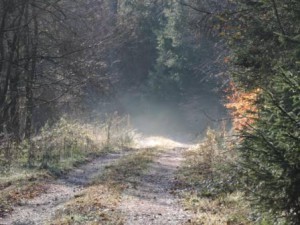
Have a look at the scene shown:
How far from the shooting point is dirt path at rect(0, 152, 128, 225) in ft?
28.9

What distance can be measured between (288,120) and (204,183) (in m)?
7.60

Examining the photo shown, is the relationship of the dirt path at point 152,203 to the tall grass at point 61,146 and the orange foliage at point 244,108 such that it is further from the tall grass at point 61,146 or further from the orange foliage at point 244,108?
the tall grass at point 61,146

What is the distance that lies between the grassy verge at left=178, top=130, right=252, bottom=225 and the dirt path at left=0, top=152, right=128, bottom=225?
2.67 meters

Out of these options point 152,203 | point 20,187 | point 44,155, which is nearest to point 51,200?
point 20,187

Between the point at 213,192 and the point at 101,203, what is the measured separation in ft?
8.74

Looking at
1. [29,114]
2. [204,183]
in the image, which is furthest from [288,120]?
[29,114]

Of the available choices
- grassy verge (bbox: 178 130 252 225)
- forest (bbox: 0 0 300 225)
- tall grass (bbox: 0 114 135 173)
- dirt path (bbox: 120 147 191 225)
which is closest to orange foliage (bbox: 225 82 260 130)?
forest (bbox: 0 0 300 225)

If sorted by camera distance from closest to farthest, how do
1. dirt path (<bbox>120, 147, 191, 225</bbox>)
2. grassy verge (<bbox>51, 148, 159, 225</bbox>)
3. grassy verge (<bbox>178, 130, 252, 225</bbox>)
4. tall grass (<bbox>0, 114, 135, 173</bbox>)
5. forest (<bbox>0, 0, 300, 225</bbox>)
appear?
forest (<bbox>0, 0, 300, 225</bbox>)
grassy verge (<bbox>178, 130, 252, 225</bbox>)
grassy verge (<bbox>51, 148, 159, 225</bbox>)
dirt path (<bbox>120, 147, 191, 225</bbox>)
tall grass (<bbox>0, 114, 135, 173</bbox>)

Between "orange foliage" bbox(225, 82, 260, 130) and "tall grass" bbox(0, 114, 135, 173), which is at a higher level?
"orange foliage" bbox(225, 82, 260, 130)

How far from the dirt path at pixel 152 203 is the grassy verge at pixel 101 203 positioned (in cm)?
21

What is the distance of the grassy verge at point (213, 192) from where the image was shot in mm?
7469

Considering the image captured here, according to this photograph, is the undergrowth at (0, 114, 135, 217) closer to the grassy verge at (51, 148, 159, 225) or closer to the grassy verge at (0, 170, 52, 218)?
the grassy verge at (0, 170, 52, 218)

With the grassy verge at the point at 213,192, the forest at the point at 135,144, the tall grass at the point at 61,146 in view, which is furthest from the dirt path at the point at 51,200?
the grassy verge at the point at 213,192

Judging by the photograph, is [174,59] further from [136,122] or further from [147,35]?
[136,122]
